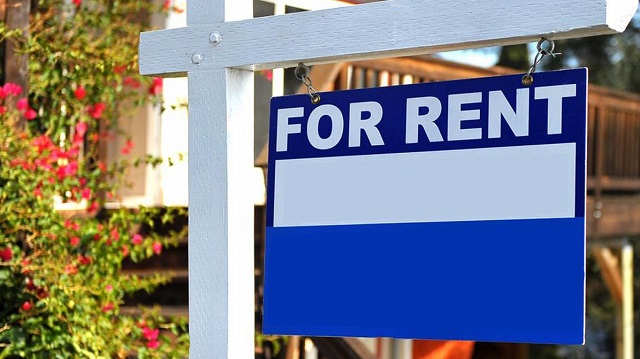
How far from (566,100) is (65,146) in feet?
11.4

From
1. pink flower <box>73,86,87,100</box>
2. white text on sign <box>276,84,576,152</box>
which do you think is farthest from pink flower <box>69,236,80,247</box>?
white text on sign <box>276,84,576,152</box>

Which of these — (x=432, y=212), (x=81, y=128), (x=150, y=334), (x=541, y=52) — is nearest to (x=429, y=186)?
(x=432, y=212)

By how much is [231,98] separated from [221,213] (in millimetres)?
320

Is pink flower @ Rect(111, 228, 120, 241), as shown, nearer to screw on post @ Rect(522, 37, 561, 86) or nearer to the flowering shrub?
the flowering shrub

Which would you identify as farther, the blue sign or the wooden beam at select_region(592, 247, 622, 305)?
the wooden beam at select_region(592, 247, 622, 305)

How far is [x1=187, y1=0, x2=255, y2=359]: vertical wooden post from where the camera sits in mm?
3100

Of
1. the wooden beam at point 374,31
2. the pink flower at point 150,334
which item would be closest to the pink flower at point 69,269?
Answer: the pink flower at point 150,334

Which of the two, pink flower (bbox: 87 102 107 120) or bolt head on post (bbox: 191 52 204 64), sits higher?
pink flower (bbox: 87 102 107 120)

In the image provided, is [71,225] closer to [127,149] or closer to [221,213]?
[127,149]

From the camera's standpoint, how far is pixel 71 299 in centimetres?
507

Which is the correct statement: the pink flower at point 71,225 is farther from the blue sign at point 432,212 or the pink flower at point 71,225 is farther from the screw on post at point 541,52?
the screw on post at point 541,52

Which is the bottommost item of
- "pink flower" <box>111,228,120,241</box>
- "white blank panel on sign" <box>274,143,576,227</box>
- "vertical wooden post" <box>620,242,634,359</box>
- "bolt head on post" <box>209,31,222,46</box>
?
"vertical wooden post" <box>620,242,634,359</box>

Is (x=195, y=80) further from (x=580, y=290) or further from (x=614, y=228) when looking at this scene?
(x=614, y=228)

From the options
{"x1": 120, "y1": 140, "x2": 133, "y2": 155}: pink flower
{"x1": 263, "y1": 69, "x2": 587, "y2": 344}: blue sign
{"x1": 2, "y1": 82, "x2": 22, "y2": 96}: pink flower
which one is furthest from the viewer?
{"x1": 120, "y1": 140, "x2": 133, "y2": 155}: pink flower
